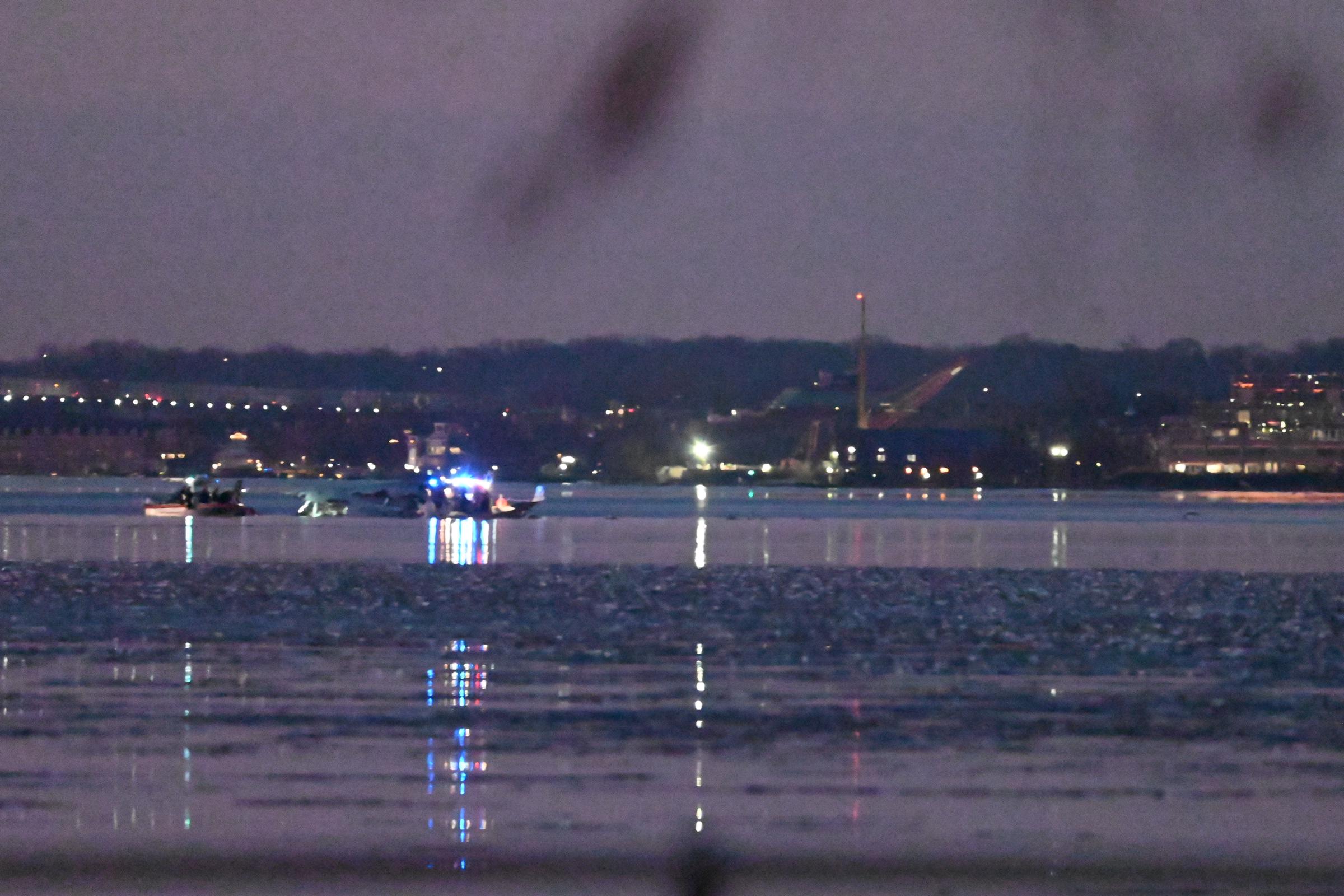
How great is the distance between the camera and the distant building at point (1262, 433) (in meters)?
158

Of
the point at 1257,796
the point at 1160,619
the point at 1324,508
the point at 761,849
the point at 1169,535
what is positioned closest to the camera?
the point at 761,849

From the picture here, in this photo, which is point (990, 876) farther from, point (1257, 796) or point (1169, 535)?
point (1169, 535)

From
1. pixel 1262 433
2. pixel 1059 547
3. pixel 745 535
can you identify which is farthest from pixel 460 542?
pixel 1262 433

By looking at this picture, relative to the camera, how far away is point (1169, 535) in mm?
47844

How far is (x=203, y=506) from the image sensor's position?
65250 mm

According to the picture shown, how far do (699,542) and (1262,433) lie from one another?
438 ft

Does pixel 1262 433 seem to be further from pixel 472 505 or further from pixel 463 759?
pixel 463 759

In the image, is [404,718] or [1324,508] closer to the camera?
[404,718]

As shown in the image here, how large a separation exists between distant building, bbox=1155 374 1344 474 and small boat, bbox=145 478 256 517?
102 meters

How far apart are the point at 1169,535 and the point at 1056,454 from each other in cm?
11337

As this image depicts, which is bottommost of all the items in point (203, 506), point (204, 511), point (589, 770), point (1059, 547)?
point (589, 770)

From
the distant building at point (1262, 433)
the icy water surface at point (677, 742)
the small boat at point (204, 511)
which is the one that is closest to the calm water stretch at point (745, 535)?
the small boat at point (204, 511)

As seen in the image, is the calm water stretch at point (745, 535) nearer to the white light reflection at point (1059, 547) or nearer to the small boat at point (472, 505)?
the white light reflection at point (1059, 547)

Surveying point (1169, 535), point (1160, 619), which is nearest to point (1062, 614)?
point (1160, 619)
